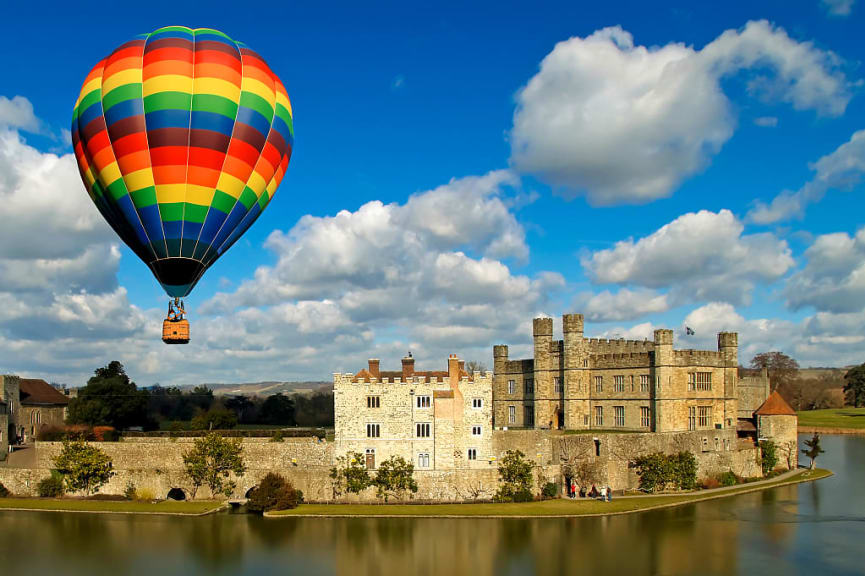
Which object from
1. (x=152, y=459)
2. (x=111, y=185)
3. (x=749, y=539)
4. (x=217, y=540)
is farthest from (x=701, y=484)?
(x=111, y=185)

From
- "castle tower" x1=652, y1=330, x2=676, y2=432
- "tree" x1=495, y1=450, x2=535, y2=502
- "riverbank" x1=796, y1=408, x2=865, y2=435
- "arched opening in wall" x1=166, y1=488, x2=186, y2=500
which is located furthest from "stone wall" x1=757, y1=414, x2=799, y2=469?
"riverbank" x1=796, y1=408, x2=865, y2=435

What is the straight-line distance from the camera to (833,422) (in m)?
108

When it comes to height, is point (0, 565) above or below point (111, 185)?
below

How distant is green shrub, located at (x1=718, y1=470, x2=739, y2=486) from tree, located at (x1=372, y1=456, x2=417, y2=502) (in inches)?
859

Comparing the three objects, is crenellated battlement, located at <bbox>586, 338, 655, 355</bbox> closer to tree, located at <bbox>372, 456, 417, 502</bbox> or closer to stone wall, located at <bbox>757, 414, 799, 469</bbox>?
stone wall, located at <bbox>757, 414, 799, 469</bbox>

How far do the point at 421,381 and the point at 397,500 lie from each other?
22.0ft

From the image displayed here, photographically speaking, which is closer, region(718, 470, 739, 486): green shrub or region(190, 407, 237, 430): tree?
region(718, 470, 739, 486): green shrub

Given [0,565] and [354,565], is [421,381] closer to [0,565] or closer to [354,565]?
[354,565]

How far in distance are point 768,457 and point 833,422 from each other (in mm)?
58830

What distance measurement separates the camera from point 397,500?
44.8 m

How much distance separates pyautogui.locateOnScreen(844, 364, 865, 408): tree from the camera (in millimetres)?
130250

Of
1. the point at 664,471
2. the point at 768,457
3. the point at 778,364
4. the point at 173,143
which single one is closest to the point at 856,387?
the point at 778,364

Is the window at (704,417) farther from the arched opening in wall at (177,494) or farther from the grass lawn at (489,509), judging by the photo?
the arched opening in wall at (177,494)

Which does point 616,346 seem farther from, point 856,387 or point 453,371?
point 856,387
